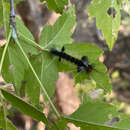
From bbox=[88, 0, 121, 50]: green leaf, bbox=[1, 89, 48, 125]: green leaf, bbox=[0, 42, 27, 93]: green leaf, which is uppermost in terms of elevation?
bbox=[88, 0, 121, 50]: green leaf

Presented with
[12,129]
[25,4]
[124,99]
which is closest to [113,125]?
[12,129]

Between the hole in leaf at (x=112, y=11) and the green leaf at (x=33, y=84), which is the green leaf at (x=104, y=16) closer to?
the hole in leaf at (x=112, y=11)

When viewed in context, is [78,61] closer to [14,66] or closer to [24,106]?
[14,66]

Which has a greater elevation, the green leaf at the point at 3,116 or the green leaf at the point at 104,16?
the green leaf at the point at 104,16

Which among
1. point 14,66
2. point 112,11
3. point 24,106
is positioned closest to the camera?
point 24,106

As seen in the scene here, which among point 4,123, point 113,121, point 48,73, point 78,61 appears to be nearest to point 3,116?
point 4,123

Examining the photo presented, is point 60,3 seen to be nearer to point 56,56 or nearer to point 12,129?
point 56,56

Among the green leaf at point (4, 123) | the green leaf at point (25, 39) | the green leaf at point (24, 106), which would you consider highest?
the green leaf at point (25, 39)

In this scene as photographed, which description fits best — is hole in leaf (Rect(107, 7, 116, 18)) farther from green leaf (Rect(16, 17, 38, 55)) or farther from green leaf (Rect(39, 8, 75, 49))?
green leaf (Rect(16, 17, 38, 55))

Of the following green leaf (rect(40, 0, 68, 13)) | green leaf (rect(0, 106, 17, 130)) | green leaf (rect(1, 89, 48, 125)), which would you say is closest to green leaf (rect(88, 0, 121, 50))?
green leaf (rect(40, 0, 68, 13))

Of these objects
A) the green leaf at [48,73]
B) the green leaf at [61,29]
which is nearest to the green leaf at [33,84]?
the green leaf at [48,73]

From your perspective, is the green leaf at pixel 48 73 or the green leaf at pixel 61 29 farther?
the green leaf at pixel 61 29
